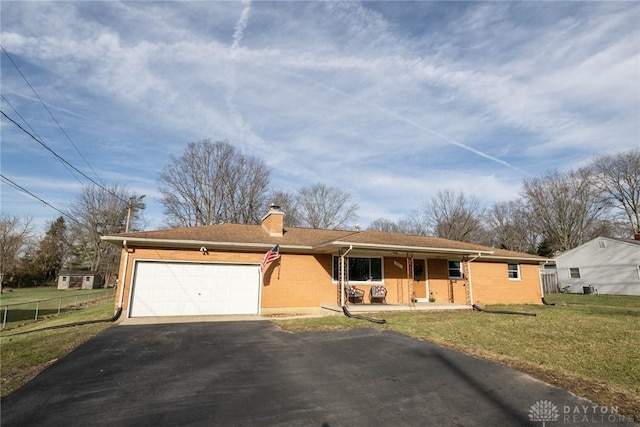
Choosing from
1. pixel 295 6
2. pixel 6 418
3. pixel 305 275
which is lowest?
pixel 6 418

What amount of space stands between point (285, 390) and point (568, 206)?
43.4m

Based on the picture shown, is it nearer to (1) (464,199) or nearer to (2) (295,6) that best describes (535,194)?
(1) (464,199)

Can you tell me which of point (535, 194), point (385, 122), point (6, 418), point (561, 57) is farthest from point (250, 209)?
point (535, 194)

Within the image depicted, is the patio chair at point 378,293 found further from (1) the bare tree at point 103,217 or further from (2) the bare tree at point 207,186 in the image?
(1) the bare tree at point 103,217

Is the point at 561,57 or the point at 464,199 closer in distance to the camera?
the point at 561,57

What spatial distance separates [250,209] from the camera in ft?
111

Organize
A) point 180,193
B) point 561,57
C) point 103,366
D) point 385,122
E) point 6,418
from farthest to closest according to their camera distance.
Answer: point 180,193
point 385,122
point 561,57
point 103,366
point 6,418

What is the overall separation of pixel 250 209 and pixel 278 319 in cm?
2348

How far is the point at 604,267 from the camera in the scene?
1015 inches

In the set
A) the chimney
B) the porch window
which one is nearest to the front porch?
the chimney

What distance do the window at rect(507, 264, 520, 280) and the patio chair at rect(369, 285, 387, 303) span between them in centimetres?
796

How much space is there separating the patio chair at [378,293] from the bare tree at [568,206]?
33402 mm

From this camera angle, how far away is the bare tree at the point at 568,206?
1419 inches

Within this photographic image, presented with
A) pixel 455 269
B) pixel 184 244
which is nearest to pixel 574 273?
pixel 455 269
